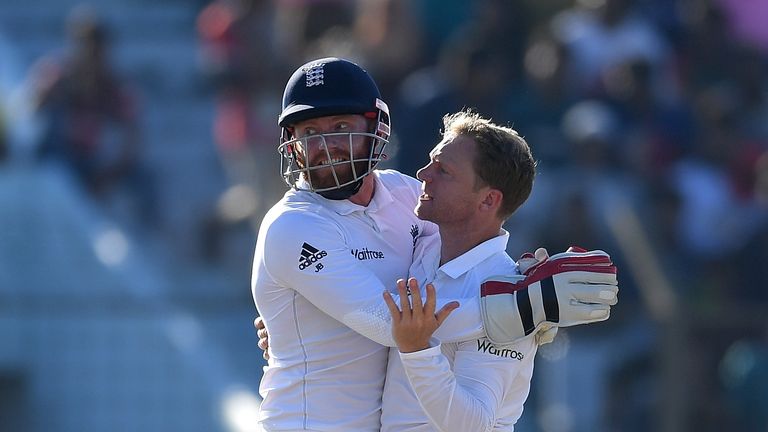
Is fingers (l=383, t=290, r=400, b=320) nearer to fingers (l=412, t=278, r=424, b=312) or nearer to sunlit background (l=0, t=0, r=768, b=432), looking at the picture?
fingers (l=412, t=278, r=424, b=312)

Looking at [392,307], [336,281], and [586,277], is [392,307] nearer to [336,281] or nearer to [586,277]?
[336,281]

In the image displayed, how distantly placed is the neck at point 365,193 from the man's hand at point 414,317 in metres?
0.53

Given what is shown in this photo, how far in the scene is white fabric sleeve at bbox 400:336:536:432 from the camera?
3752 millimetres

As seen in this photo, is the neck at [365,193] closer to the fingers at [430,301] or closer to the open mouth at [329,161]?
the open mouth at [329,161]

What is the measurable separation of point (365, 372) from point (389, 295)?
0.43 metres

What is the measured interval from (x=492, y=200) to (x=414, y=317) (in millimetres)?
A: 566

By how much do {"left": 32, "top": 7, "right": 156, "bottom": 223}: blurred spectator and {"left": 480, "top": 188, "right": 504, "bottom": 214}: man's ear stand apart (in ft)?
16.7

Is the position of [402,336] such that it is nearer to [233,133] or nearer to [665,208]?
[665,208]

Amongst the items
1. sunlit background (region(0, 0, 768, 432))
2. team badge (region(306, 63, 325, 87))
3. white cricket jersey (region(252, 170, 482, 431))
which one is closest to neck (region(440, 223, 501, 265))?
white cricket jersey (region(252, 170, 482, 431))

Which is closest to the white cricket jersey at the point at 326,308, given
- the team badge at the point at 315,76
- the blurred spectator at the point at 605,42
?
the team badge at the point at 315,76

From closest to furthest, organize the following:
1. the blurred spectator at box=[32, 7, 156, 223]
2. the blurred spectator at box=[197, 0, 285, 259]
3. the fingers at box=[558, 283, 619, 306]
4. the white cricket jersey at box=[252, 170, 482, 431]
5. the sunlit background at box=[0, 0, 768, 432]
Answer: the fingers at box=[558, 283, 619, 306]
the white cricket jersey at box=[252, 170, 482, 431]
the sunlit background at box=[0, 0, 768, 432]
the blurred spectator at box=[197, 0, 285, 259]
the blurred spectator at box=[32, 7, 156, 223]

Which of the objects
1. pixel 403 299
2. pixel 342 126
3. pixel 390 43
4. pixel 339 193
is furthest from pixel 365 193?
pixel 390 43

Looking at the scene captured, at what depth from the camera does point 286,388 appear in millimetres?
4141

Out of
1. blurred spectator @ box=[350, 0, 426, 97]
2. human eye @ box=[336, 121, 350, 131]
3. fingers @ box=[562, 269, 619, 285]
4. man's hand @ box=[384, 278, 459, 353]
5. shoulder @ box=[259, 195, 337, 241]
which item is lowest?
man's hand @ box=[384, 278, 459, 353]
